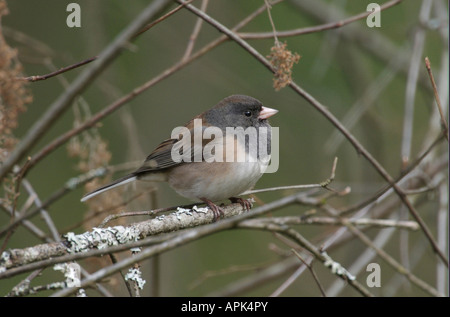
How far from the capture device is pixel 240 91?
4.02 m

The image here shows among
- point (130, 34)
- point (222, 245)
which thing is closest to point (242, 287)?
point (222, 245)

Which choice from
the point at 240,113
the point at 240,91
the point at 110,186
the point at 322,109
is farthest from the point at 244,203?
the point at 240,91

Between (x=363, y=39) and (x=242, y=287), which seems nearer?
(x=242, y=287)

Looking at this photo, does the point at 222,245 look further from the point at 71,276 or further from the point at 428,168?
the point at 71,276

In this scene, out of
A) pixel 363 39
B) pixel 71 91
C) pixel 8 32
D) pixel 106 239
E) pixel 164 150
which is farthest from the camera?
pixel 363 39

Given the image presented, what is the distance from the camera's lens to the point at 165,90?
412 centimetres

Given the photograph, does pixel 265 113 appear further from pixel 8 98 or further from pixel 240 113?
pixel 8 98

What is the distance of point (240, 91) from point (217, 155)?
1.55 meters

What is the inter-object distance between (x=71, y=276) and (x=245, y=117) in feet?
5.29

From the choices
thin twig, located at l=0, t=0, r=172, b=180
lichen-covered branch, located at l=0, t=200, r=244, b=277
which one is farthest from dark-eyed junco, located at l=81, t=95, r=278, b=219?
thin twig, located at l=0, t=0, r=172, b=180

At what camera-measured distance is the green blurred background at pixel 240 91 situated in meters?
3.47

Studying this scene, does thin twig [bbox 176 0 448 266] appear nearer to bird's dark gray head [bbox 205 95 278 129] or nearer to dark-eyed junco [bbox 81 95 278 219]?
dark-eyed junco [bbox 81 95 278 219]
